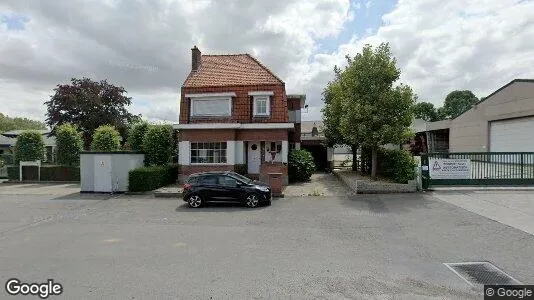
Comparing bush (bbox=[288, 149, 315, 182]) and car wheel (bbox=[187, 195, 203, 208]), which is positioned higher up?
bush (bbox=[288, 149, 315, 182])

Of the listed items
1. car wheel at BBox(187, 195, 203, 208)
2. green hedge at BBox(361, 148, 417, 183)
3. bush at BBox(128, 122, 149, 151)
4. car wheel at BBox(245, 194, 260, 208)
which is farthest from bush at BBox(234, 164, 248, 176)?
green hedge at BBox(361, 148, 417, 183)

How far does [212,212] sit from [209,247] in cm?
468

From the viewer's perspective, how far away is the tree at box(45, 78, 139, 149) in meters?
37.2

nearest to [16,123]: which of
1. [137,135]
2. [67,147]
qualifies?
[67,147]

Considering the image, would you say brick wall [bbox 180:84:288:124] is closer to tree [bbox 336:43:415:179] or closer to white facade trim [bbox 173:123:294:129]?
white facade trim [bbox 173:123:294:129]

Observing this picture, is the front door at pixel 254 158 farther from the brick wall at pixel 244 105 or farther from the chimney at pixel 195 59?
the chimney at pixel 195 59

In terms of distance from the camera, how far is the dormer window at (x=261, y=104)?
20.2 metres

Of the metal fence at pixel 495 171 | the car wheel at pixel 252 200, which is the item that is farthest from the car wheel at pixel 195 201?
the metal fence at pixel 495 171

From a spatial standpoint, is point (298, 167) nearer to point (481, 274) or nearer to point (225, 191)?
point (225, 191)

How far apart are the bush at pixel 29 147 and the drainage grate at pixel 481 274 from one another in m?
28.4

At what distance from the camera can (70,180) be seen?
24.2 metres

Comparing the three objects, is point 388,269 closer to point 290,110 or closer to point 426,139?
point 290,110

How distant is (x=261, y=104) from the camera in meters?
20.4

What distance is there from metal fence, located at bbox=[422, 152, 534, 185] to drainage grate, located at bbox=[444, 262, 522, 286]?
997 cm
